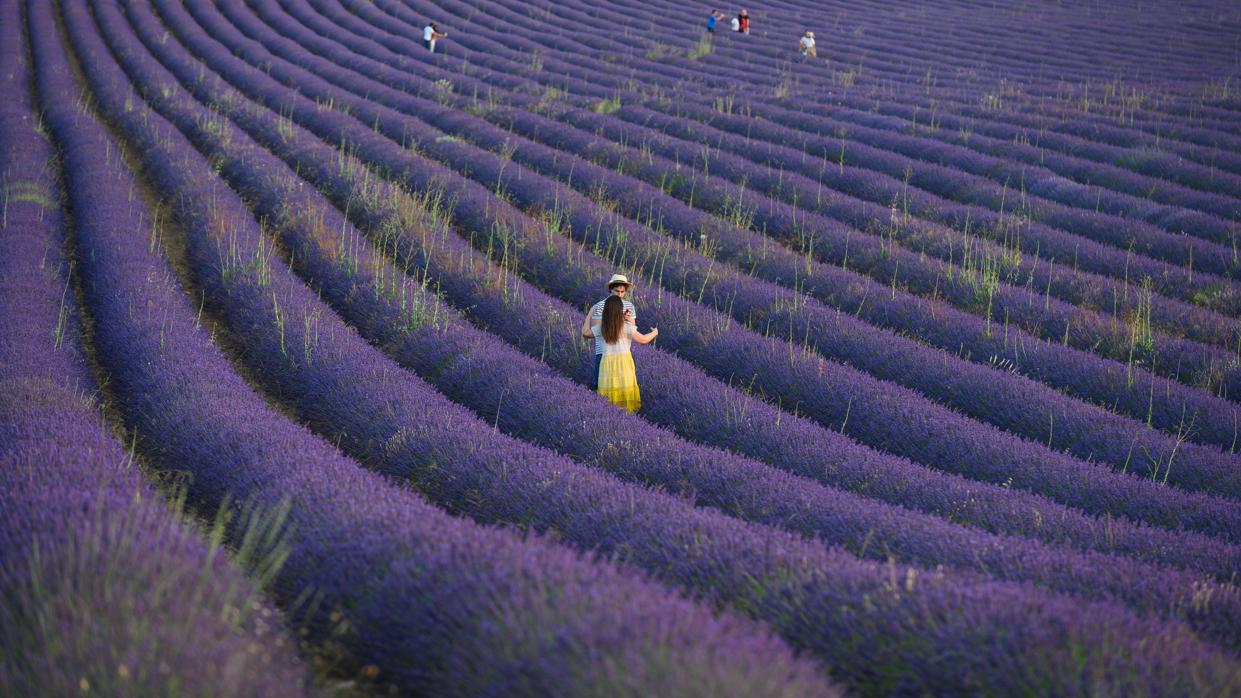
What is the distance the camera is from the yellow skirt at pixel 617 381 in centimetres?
620

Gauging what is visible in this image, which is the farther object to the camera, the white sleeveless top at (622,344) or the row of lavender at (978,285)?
the row of lavender at (978,285)

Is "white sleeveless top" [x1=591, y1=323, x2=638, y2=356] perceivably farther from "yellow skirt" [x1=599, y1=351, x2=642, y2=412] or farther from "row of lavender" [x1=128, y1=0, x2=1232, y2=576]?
"row of lavender" [x1=128, y1=0, x2=1232, y2=576]

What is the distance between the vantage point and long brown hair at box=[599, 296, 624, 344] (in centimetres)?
616

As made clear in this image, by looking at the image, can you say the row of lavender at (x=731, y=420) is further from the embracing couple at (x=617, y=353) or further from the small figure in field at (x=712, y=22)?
the small figure in field at (x=712, y=22)

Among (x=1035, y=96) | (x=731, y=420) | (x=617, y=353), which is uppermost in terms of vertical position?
(x=1035, y=96)

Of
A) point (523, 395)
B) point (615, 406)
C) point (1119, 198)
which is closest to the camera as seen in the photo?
point (615, 406)

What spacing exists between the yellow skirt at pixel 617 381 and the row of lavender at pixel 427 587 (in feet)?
6.42

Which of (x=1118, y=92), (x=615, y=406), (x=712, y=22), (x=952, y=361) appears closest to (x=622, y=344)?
(x=615, y=406)

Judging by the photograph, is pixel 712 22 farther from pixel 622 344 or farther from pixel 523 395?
pixel 523 395

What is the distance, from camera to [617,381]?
6.21m

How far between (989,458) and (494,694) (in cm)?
363

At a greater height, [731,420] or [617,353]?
[617,353]

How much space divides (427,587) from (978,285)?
6504 mm

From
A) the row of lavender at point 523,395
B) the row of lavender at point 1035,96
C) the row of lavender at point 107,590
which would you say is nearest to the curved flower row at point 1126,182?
the row of lavender at point 1035,96
